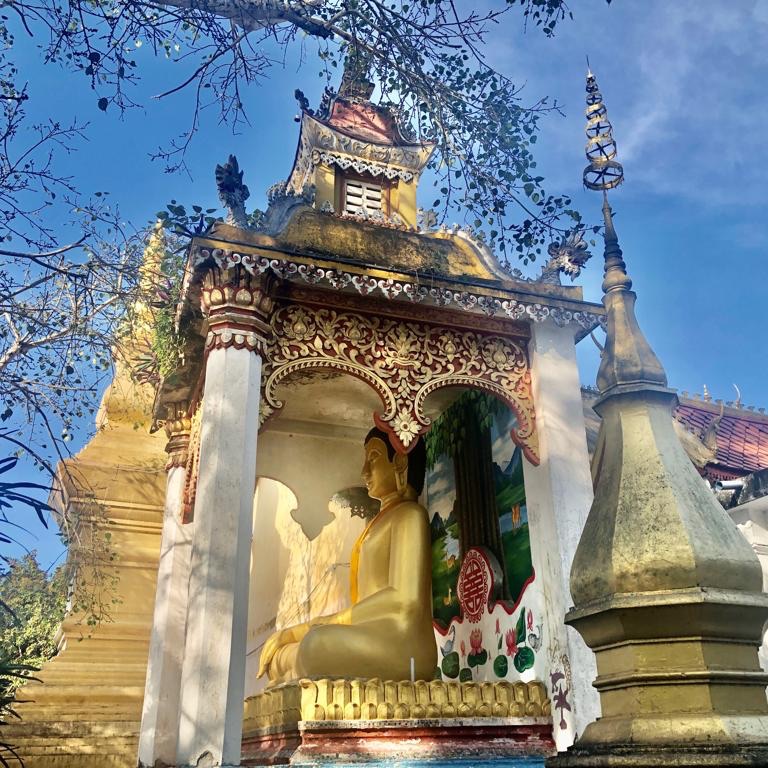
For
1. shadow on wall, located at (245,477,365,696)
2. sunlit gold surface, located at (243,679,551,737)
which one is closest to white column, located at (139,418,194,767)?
sunlit gold surface, located at (243,679,551,737)

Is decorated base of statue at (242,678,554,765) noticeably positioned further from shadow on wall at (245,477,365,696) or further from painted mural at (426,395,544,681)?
shadow on wall at (245,477,365,696)

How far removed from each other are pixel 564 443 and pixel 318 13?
14.2 feet

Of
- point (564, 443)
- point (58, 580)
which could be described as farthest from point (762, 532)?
point (58, 580)

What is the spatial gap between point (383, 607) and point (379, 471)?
6.15ft

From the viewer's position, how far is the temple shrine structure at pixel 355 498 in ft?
20.8

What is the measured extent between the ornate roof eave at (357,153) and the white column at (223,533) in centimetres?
427

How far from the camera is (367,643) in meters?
7.35

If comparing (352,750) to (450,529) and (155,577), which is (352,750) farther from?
(155,577)

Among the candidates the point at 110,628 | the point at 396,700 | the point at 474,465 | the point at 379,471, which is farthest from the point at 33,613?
the point at 396,700

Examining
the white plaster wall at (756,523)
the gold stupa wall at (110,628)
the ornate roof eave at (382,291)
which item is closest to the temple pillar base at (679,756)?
the ornate roof eave at (382,291)

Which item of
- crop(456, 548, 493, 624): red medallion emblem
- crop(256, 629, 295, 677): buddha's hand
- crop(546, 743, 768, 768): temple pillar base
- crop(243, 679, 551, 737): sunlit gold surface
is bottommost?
crop(546, 743, 768, 768): temple pillar base

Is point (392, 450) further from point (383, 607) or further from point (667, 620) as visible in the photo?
point (667, 620)

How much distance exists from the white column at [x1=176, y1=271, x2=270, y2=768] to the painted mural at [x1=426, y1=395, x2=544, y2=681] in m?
2.88

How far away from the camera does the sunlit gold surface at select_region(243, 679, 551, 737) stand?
6.43 m
